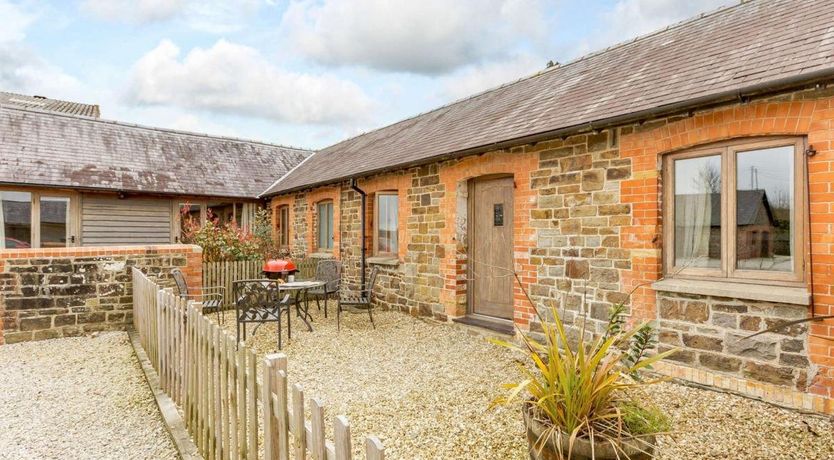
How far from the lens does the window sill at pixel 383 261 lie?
29.3ft

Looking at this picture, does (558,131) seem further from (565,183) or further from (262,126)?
(262,126)

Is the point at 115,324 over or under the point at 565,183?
under

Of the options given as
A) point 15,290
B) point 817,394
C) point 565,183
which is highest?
point 565,183

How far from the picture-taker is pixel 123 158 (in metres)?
13.5

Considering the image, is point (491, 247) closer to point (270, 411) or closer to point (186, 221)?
point (270, 411)

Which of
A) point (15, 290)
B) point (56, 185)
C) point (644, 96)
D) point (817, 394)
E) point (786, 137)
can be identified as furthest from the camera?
point (56, 185)

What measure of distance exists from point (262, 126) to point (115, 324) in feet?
276

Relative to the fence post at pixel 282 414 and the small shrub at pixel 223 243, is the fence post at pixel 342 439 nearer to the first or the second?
the fence post at pixel 282 414

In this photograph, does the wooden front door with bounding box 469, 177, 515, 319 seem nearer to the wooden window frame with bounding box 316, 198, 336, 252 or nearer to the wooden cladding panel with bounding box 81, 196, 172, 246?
the wooden window frame with bounding box 316, 198, 336, 252

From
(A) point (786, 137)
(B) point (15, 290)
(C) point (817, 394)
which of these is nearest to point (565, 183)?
(A) point (786, 137)

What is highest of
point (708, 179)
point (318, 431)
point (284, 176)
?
point (284, 176)

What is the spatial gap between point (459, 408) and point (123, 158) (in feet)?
46.6

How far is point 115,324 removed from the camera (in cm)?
726

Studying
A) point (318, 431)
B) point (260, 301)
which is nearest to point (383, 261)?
point (260, 301)
